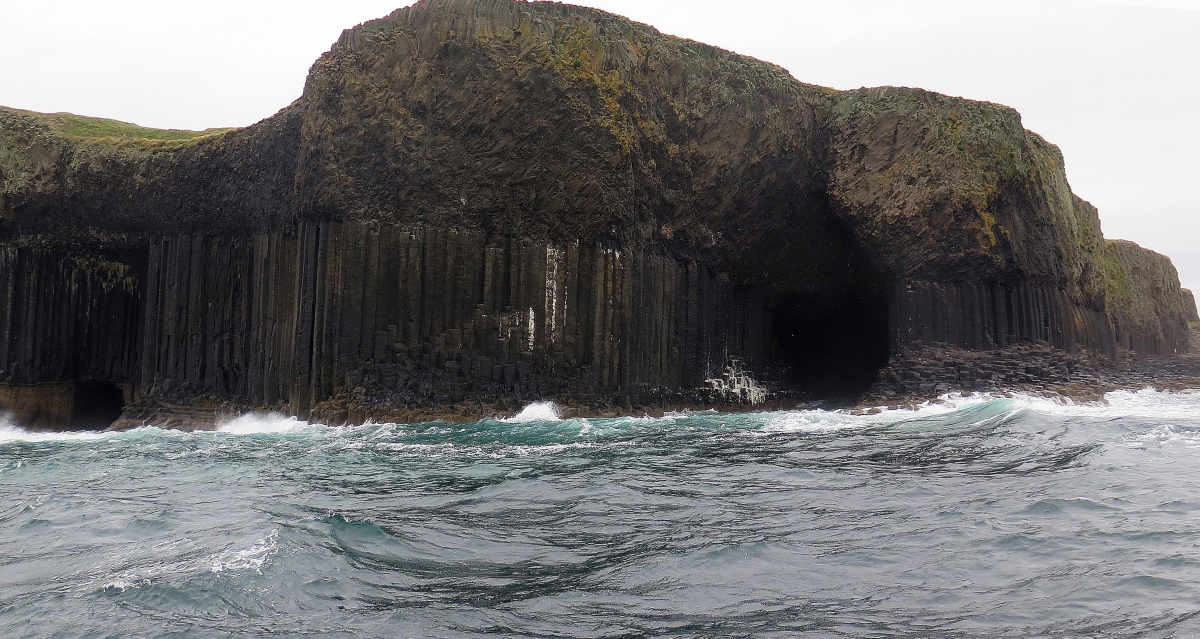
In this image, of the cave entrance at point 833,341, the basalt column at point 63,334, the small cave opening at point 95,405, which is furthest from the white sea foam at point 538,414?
the small cave opening at point 95,405

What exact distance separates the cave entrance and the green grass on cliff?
57.0ft

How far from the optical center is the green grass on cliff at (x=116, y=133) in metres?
24.8

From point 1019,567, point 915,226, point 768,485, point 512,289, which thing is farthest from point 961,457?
point 915,226

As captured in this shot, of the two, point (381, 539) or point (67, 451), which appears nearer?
point (381, 539)

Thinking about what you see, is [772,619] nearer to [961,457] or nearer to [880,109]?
[961,457]

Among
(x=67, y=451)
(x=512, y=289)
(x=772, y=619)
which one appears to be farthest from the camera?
(x=512, y=289)

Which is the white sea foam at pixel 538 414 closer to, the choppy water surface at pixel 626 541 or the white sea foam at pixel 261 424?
the white sea foam at pixel 261 424

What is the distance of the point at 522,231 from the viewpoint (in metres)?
21.7

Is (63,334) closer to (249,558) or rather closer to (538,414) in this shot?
(538,414)

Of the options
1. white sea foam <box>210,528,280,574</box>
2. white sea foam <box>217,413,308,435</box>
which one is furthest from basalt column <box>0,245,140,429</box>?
white sea foam <box>210,528,280,574</box>

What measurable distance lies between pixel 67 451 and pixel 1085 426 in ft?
57.9

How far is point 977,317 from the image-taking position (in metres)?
25.2

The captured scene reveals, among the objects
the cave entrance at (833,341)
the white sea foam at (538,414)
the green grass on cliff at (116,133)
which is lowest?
the white sea foam at (538,414)

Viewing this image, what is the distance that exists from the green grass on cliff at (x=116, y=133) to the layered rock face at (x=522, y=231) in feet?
0.62
